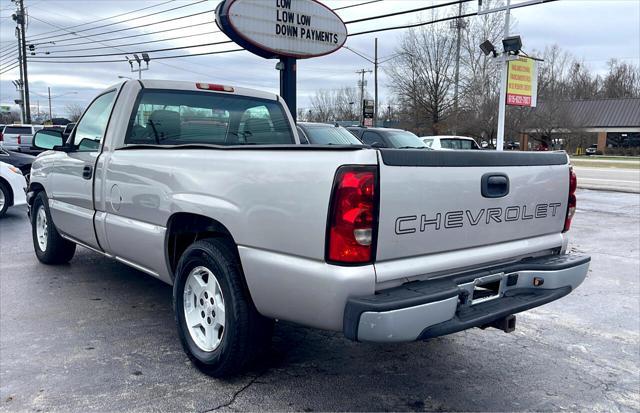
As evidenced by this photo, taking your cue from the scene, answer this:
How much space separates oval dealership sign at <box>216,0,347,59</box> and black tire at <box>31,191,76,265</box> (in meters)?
3.84

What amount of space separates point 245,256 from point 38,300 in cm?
295

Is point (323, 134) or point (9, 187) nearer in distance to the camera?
point (9, 187)

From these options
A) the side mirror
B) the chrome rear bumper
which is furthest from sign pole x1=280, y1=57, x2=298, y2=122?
the chrome rear bumper

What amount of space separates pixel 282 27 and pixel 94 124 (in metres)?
4.57

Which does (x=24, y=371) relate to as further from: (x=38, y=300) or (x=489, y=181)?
(x=489, y=181)

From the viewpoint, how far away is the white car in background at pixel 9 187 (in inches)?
395

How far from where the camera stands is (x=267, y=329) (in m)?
3.27

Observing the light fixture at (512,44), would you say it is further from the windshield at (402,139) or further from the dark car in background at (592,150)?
the dark car in background at (592,150)

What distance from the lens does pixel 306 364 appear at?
372 cm

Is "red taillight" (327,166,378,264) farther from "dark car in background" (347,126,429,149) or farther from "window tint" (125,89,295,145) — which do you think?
"dark car in background" (347,126,429,149)

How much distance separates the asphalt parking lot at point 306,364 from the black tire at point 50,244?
0.61 metres

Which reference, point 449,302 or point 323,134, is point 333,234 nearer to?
point 449,302

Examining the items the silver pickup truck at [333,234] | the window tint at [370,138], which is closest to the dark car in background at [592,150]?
the window tint at [370,138]

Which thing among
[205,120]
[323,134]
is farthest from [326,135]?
[205,120]
